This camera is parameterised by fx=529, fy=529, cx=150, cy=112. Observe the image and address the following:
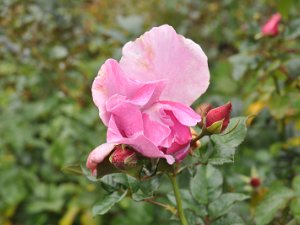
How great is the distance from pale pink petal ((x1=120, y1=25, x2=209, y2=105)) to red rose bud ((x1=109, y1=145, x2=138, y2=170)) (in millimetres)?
87

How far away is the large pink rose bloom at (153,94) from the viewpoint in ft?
2.13

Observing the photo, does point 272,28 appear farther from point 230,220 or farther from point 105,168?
point 105,168

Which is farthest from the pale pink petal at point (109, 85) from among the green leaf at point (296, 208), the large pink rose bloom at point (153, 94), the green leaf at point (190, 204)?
the green leaf at point (296, 208)

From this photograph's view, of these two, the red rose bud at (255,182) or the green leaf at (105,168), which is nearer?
the green leaf at (105,168)

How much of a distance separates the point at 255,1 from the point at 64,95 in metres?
1.65

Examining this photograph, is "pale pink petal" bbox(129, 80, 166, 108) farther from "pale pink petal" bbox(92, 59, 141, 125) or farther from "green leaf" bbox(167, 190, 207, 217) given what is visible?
"green leaf" bbox(167, 190, 207, 217)

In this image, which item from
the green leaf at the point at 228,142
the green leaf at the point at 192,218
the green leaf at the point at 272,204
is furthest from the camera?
the green leaf at the point at 272,204

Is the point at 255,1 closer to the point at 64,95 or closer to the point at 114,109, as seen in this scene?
the point at 64,95

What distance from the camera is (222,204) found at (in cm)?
90

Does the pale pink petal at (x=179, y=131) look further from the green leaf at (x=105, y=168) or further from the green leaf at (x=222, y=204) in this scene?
the green leaf at (x=222, y=204)

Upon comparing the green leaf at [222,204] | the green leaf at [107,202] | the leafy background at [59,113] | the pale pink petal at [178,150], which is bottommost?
the leafy background at [59,113]

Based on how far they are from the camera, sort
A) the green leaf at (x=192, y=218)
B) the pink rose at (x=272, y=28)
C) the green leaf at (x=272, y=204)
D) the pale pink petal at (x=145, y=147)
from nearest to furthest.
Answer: the pale pink petal at (x=145, y=147), the green leaf at (x=192, y=218), the green leaf at (x=272, y=204), the pink rose at (x=272, y=28)

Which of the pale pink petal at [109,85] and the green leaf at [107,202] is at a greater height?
the pale pink petal at [109,85]

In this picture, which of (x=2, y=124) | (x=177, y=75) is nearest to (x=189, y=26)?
(x=2, y=124)
